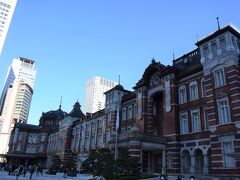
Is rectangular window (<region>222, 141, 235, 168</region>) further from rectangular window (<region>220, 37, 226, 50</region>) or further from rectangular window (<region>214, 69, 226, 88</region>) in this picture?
rectangular window (<region>220, 37, 226, 50</region>)

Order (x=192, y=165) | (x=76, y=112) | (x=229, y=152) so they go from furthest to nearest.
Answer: (x=76, y=112), (x=192, y=165), (x=229, y=152)

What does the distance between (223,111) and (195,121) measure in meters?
4.84

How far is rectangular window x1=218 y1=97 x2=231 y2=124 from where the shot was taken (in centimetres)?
2591

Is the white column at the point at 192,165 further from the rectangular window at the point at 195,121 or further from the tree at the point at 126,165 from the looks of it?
the tree at the point at 126,165

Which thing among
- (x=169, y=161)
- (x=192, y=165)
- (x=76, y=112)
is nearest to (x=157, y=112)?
(x=169, y=161)

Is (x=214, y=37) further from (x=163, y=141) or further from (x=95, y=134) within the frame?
(x=95, y=134)

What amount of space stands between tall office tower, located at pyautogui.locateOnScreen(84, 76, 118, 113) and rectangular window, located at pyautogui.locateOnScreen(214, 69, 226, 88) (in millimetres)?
146357

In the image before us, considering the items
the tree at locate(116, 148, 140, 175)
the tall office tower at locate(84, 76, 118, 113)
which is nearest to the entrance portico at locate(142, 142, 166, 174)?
the tree at locate(116, 148, 140, 175)

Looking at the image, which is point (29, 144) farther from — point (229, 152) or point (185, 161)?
point (229, 152)

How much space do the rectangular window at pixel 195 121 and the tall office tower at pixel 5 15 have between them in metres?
126

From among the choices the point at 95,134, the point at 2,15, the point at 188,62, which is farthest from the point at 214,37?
the point at 2,15

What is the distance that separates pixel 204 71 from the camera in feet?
96.8

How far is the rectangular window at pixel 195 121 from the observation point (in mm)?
30122

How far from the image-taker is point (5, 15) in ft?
470
